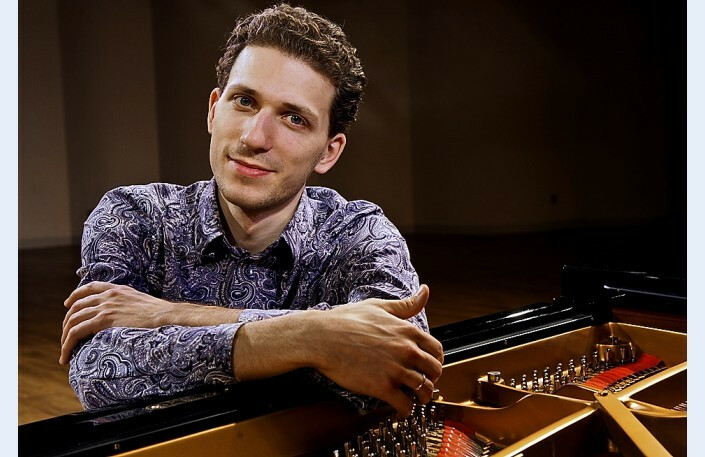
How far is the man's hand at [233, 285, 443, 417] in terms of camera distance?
4.56 ft

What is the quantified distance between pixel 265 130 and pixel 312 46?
0.25m

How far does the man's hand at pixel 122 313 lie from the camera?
165cm

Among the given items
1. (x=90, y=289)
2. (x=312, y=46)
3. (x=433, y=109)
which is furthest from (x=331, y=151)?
(x=433, y=109)

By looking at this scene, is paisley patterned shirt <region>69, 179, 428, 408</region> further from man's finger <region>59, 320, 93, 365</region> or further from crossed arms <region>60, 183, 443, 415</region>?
man's finger <region>59, 320, 93, 365</region>

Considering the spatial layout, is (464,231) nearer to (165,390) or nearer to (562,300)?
(562,300)

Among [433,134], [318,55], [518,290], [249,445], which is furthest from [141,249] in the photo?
[433,134]

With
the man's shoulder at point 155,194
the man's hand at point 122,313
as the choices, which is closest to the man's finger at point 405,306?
the man's hand at point 122,313

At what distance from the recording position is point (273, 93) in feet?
6.17

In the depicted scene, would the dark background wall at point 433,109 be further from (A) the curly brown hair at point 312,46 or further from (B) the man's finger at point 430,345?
(B) the man's finger at point 430,345

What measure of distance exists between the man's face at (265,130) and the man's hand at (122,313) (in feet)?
1.04

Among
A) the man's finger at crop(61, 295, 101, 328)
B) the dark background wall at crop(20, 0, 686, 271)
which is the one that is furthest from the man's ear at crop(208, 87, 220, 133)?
the dark background wall at crop(20, 0, 686, 271)

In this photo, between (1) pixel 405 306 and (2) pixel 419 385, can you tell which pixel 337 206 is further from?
(2) pixel 419 385
